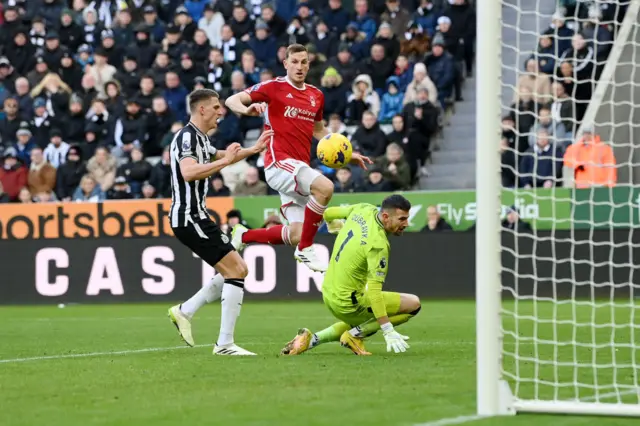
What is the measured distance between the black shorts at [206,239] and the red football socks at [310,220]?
1.50 metres

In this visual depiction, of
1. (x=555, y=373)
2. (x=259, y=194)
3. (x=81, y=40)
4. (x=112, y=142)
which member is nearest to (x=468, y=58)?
(x=259, y=194)

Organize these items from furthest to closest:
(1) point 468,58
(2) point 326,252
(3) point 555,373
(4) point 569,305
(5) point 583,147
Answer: (1) point 468,58
(2) point 326,252
(4) point 569,305
(5) point 583,147
(3) point 555,373

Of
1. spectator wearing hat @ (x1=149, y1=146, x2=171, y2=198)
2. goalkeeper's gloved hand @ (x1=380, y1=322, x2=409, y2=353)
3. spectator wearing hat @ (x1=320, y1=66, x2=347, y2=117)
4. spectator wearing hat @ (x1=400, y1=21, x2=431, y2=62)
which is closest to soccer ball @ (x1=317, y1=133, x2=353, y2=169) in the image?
goalkeeper's gloved hand @ (x1=380, y1=322, x2=409, y2=353)

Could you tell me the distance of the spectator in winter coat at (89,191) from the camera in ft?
70.1

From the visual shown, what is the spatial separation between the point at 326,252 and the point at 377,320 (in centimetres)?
899

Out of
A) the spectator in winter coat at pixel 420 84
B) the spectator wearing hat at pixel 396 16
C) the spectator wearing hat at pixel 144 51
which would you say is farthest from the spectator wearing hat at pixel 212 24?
Result: the spectator in winter coat at pixel 420 84

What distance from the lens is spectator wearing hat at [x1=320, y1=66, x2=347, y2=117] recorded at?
2128 centimetres

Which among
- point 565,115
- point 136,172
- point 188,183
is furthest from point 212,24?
point 188,183

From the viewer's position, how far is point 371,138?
65.4 feet

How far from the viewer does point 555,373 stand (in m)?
7.75

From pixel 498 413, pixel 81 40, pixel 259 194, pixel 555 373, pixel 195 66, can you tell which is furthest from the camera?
pixel 81 40

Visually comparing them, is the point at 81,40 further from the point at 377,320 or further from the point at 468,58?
the point at 377,320

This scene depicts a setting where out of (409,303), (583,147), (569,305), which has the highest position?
(583,147)

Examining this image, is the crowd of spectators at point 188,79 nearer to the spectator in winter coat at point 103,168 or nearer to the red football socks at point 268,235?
the spectator in winter coat at point 103,168
